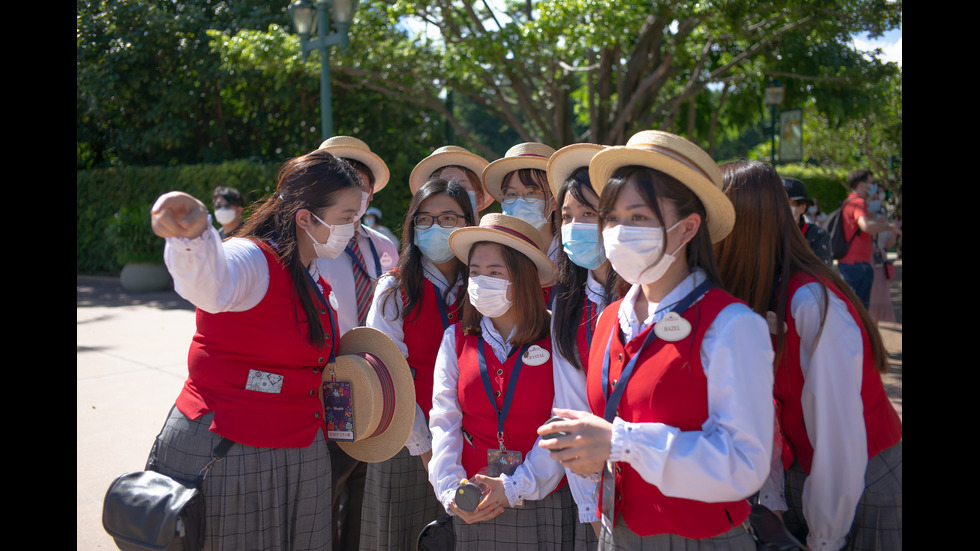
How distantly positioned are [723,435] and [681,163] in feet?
2.23

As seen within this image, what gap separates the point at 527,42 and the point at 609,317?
8.36 m

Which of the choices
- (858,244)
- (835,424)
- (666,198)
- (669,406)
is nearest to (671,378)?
(669,406)

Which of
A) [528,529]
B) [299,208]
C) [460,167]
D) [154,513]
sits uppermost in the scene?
[460,167]

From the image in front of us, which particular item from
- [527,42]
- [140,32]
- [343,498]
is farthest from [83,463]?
[140,32]

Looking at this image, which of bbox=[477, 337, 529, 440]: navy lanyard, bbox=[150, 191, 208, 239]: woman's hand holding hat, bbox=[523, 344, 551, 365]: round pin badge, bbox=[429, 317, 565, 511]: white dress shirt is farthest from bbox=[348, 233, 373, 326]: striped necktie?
bbox=[150, 191, 208, 239]: woman's hand holding hat

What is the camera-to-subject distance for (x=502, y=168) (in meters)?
3.89

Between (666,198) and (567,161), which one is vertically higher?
(567,161)

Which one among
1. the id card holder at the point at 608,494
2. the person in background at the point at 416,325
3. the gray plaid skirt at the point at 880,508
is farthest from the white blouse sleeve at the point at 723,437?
the person in background at the point at 416,325

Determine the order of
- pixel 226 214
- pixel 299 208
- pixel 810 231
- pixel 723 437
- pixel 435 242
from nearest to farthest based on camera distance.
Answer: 1. pixel 723 437
2. pixel 299 208
3. pixel 435 242
4. pixel 810 231
5. pixel 226 214

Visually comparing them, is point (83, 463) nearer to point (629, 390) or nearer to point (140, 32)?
point (629, 390)

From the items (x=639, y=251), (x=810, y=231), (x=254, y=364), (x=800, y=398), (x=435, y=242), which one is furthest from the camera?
(x=810, y=231)

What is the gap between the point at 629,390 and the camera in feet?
5.95

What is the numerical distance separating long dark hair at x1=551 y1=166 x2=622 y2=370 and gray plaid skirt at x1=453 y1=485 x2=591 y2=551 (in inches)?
20.4

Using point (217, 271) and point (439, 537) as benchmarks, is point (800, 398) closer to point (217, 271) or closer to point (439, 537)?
point (439, 537)
